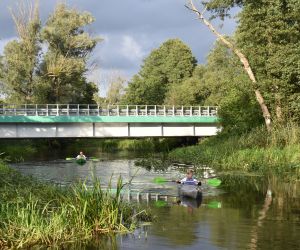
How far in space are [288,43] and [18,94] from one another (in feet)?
129

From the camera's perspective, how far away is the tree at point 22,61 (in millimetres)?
63375

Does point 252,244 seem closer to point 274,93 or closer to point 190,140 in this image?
point 274,93

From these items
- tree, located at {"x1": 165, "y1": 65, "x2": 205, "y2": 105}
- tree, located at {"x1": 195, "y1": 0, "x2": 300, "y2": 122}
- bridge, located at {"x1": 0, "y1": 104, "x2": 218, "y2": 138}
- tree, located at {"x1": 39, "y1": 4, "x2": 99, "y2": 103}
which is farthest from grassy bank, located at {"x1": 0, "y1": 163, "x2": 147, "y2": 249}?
tree, located at {"x1": 165, "y1": 65, "x2": 205, "y2": 105}

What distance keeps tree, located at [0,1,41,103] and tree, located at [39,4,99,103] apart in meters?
1.43

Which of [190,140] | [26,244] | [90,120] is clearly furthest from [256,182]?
[190,140]

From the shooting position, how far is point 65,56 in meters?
66.2

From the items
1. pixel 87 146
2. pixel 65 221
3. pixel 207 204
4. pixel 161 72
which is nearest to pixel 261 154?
pixel 207 204

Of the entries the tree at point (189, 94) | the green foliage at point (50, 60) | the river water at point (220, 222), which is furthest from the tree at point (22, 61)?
the river water at point (220, 222)

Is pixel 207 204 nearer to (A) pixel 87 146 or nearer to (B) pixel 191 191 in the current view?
(B) pixel 191 191

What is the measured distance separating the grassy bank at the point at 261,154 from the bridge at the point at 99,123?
15.7m

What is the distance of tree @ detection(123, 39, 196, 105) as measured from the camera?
3108 inches

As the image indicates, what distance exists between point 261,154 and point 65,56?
4085 cm

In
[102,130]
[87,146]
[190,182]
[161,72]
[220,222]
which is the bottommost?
[220,222]

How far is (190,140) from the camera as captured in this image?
65.8 meters
